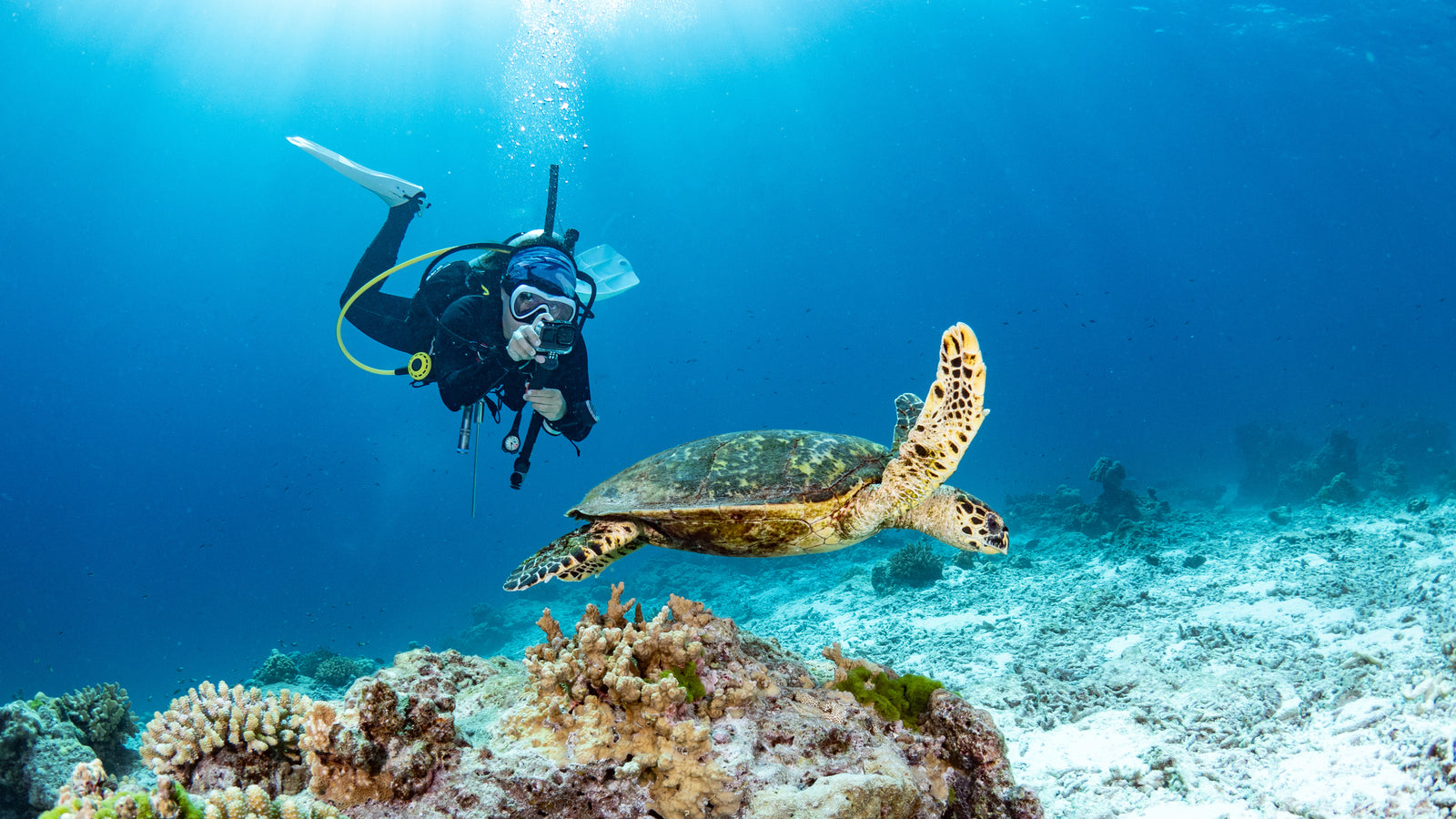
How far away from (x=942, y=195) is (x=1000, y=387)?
141 feet

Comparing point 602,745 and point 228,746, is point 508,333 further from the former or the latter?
point 602,745

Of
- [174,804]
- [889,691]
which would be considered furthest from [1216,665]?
[174,804]

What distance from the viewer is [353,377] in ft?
303

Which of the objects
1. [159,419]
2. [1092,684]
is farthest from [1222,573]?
[159,419]

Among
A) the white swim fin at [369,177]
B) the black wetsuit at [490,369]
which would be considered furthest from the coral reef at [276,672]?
the white swim fin at [369,177]

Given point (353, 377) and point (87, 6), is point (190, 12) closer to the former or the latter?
point (87, 6)

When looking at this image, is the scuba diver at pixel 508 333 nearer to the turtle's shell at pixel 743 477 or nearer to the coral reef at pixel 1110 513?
the turtle's shell at pixel 743 477

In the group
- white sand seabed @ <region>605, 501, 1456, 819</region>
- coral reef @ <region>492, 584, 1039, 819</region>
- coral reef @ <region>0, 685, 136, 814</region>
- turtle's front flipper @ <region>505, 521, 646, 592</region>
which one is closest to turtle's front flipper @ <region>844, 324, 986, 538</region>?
coral reef @ <region>492, 584, 1039, 819</region>

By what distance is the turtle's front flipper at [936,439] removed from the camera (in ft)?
10.6

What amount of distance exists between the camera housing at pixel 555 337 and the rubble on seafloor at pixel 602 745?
11.3ft

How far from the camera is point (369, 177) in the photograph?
28.4ft

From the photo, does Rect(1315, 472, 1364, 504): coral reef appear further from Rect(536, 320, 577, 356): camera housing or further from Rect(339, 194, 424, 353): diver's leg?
Rect(339, 194, 424, 353): diver's leg

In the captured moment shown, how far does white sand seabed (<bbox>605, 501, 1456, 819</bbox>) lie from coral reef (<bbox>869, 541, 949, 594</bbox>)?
1.83 feet

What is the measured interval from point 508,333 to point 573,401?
108 centimetres
